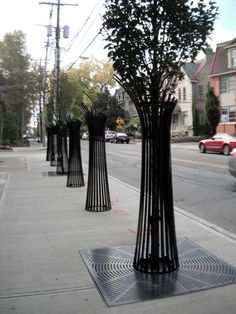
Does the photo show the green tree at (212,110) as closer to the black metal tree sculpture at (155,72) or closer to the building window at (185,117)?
the building window at (185,117)

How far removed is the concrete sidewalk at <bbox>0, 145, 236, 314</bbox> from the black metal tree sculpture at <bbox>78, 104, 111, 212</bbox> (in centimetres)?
29

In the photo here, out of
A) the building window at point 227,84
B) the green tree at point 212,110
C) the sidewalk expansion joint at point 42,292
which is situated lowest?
the sidewalk expansion joint at point 42,292

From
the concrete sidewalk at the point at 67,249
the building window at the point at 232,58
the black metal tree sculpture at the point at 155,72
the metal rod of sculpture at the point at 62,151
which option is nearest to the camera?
the concrete sidewalk at the point at 67,249

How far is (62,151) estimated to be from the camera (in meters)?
16.0

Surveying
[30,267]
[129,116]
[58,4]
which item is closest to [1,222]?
[30,267]

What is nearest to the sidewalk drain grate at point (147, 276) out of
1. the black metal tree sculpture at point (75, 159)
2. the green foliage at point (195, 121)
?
the black metal tree sculpture at point (75, 159)

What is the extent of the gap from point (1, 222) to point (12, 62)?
49.7m

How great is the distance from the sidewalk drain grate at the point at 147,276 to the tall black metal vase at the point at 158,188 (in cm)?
18

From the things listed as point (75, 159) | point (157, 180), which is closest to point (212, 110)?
point (75, 159)

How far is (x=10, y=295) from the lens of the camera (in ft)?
14.0

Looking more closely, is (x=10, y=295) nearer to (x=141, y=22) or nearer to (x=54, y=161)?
(x=141, y=22)

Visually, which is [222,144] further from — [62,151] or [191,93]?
[191,93]

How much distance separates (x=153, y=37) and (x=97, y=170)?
4.30 metres

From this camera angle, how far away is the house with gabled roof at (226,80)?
3891 centimetres
